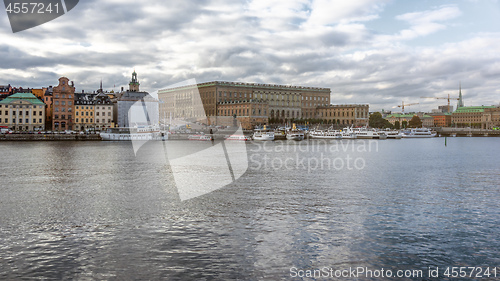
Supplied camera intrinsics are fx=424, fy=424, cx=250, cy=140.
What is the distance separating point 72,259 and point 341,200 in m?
16.5

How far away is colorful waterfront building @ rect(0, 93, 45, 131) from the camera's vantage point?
407 ft

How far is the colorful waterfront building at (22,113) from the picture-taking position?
12406 centimetres

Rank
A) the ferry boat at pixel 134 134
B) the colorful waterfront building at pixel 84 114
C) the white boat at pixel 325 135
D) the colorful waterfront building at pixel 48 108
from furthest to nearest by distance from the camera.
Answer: the white boat at pixel 325 135 < the colorful waterfront building at pixel 48 108 < the colorful waterfront building at pixel 84 114 < the ferry boat at pixel 134 134

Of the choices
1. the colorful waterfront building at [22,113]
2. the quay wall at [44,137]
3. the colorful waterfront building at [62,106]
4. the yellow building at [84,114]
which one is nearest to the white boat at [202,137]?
the quay wall at [44,137]

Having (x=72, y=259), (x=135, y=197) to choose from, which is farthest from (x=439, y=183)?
(x=72, y=259)

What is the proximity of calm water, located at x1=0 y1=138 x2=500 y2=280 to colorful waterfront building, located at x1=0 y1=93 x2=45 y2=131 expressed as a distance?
102 m

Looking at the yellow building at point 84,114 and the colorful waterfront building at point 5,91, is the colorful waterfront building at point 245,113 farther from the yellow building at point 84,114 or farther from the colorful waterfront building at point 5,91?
the colorful waterfront building at point 5,91

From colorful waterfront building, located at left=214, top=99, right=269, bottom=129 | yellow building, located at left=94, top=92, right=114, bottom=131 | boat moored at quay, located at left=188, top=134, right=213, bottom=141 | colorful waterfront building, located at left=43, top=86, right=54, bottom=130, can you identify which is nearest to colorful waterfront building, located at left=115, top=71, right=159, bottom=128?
yellow building, located at left=94, top=92, right=114, bottom=131

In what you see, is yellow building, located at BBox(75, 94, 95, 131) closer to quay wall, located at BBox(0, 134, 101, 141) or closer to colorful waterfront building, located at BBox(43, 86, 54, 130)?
colorful waterfront building, located at BBox(43, 86, 54, 130)

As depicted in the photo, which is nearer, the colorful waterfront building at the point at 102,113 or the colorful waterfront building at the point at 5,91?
the colorful waterfront building at the point at 102,113

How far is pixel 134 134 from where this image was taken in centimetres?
12050

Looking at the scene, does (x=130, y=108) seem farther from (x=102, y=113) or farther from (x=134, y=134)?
(x=134, y=134)

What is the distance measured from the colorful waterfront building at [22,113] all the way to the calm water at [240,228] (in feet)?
336

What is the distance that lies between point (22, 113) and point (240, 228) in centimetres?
12585
